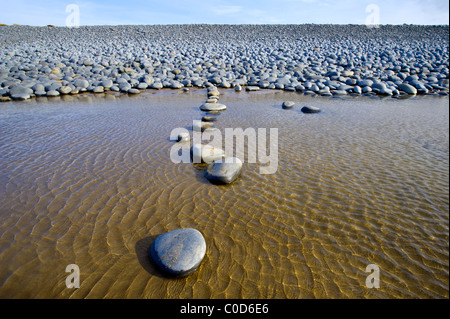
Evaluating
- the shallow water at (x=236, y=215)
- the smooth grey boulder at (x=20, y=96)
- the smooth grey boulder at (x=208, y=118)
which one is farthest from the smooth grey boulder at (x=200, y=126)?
the smooth grey boulder at (x=20, y=96)

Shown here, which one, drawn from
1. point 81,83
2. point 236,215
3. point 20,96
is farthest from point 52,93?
point 236,215

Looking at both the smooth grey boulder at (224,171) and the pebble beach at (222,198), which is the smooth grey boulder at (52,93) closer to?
the pebble beach at (222,198)

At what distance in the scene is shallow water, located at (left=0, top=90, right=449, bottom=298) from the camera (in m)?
2.40

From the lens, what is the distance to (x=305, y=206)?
11.4 feet

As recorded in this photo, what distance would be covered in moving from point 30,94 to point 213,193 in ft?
36.6

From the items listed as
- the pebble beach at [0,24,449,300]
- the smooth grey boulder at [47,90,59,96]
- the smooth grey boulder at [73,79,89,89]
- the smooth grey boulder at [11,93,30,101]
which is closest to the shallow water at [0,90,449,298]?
the pebble beach at [0,24,449,300]

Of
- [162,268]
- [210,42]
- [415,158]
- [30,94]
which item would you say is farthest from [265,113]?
[210,42]

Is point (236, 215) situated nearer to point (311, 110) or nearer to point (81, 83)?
point (311, 110)

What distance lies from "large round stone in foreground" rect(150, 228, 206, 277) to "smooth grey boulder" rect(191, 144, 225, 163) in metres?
2.14

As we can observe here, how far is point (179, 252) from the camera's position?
2.55 meters

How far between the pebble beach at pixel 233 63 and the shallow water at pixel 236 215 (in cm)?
657

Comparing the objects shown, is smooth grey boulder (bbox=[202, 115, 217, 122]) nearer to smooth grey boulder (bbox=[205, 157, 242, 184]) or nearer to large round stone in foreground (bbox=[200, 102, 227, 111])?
large round stone in foreground (bbox=[200, 102, 227, 111])

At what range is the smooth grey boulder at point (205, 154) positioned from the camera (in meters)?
4.78

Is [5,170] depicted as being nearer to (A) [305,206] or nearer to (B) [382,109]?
(A) [305,206]
